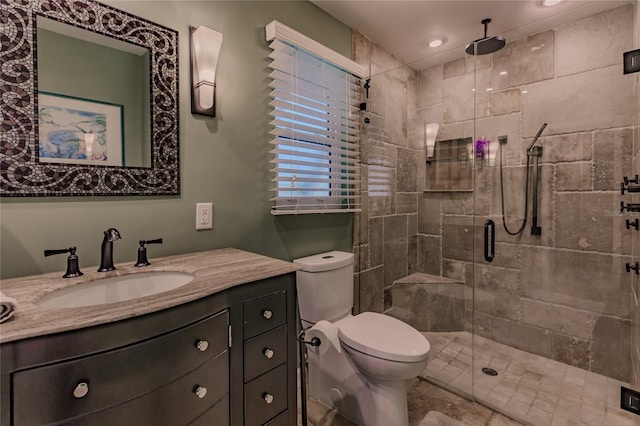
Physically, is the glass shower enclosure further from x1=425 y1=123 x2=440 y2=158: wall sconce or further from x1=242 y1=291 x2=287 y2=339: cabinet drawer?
x1=242 y1=291 x2=287 y2=339: cabinet drawer

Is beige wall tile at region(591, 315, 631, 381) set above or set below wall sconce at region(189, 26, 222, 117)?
below

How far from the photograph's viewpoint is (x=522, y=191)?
98.6 inches

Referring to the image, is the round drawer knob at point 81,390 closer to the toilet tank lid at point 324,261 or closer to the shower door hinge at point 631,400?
the toilet tank lid at point 324,261

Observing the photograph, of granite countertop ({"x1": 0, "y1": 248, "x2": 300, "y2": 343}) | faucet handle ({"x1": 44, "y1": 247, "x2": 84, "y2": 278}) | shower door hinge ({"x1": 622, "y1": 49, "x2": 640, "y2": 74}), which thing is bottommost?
granite countertop ({"x1": 0, "y1": 248, "x2": 300, "y2": 343})

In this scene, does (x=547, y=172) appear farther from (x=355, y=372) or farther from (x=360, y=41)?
(x=355, y=372)

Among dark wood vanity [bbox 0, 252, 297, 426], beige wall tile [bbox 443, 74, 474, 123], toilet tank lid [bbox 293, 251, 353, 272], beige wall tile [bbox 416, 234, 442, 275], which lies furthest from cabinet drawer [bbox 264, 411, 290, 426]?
beige wall tile [bbox 443, 74, 474, 123]

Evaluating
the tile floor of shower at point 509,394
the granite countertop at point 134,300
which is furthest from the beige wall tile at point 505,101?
the granite countertop at point 134,300

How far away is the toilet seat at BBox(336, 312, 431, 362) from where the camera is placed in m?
1.42

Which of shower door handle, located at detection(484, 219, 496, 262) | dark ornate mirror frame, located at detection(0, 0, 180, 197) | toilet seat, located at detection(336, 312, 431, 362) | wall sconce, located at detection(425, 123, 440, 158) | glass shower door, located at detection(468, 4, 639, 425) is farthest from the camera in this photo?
wall sconce, located at detection(425, 123, 440, 158)

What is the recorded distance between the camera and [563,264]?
2314mm

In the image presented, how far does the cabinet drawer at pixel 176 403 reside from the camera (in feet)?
2.48

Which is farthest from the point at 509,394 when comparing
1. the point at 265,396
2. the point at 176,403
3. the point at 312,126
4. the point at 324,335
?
the point at 312,126

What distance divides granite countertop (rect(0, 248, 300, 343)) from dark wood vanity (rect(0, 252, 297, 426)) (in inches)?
0.7

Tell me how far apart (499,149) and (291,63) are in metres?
1.90
